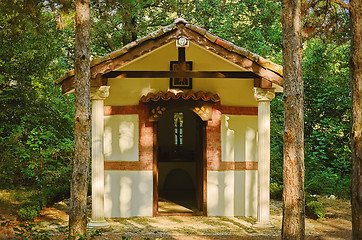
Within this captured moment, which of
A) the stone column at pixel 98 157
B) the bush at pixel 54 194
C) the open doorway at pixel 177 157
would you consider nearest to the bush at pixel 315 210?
the open doorway at pixel 177 157

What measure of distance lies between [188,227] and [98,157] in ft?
7.89

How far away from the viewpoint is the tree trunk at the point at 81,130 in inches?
285

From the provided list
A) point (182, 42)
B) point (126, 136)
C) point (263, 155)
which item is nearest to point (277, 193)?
point (263, 155)

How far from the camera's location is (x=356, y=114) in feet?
17.7

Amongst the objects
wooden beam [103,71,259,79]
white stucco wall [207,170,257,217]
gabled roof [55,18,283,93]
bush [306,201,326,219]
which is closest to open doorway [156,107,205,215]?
white stucco wall [207,170,257,217]

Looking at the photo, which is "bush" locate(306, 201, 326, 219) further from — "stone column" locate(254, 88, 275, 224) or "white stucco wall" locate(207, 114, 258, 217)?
"stone column" locate(254, 88, 275, 224)

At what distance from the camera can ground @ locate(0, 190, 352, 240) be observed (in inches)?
352

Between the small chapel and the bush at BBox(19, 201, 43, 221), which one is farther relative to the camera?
the small chapel

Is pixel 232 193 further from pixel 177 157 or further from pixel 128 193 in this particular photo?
pixel 177 157

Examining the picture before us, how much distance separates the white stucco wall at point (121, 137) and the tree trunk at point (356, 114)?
6.13 metres

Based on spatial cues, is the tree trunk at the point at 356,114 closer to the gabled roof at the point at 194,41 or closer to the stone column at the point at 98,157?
the gabled roof at the point at 194,41

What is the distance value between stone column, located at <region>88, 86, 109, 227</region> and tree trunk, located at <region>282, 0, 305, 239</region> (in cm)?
421

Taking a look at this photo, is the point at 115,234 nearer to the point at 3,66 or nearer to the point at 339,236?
the point at 339,236

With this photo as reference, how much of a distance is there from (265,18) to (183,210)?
9.66 metres
